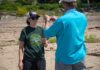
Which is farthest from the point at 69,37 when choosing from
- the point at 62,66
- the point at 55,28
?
the point at 62,66

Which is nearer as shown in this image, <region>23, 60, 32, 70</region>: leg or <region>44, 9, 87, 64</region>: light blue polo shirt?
<region>44, 9, 87, 64</region>: light blue polo shirt

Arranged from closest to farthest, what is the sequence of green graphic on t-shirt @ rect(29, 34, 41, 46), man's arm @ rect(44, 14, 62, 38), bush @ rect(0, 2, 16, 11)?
man's arm @ rect(44, 14, 62, 38)
green graphic on t-shirt @ rect(29, 34, 41, 46)
bush @ rect(0, 2, 16, 11)

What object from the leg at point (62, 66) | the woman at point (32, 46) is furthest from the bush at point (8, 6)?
the leg at point (62, 66)

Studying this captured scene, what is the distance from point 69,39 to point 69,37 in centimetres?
3

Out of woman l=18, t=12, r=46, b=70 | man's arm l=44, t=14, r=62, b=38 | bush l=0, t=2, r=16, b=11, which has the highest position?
man's arm l=44, t=14, r=62, b=38

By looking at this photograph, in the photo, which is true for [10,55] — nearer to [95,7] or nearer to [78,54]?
[78,54]

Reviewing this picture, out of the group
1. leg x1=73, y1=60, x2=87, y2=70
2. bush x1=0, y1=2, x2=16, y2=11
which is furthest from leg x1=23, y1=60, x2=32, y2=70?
bush x1=0, y1=2, x2=16, y2=11

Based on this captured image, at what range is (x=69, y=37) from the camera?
5.16 meters

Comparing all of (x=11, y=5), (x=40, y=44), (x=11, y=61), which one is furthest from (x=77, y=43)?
A: (x=11, y=5)

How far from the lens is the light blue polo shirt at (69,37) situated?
16.8 feet

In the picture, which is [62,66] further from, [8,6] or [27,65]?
[8,6]

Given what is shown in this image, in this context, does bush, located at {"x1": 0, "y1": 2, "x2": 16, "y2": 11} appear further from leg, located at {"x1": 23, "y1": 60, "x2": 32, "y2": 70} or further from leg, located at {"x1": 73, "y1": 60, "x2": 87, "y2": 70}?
leg, located at {"x1": 73, "y1": 60, "x2": 87, "y2": 70}

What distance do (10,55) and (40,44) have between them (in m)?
5.53

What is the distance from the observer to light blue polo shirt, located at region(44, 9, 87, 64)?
5.13 meters
